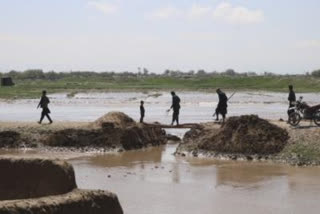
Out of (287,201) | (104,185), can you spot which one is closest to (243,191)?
(287,201)

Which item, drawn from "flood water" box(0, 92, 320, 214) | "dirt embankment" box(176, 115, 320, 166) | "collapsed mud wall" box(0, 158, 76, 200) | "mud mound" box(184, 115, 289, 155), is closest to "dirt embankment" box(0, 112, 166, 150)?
"flood water" box(0, 92, 320, 214)

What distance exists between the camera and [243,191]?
46.7ft

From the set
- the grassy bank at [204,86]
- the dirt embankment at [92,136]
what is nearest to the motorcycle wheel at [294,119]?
the dirt embankment at [92,136]

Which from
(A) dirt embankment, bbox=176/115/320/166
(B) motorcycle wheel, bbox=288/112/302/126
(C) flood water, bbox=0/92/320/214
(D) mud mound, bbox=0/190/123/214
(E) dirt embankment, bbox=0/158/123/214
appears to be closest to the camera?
(D) mud mound, bbox=0/190/123/214

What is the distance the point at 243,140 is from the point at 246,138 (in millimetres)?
104

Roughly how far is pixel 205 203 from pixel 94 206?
18.8 feet

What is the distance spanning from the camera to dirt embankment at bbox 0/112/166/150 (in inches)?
862

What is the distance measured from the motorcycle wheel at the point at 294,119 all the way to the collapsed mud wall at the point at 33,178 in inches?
549

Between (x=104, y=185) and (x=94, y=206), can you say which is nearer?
(x=94, y=206)

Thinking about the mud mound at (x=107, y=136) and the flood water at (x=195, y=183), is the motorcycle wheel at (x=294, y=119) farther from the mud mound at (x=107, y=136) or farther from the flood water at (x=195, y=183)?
the mud mound at (x=107, y=136)

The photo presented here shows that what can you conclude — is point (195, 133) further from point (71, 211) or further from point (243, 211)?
point (71, 211)

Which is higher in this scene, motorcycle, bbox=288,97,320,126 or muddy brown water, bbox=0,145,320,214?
motorcycle, bbox=288,97,320,126

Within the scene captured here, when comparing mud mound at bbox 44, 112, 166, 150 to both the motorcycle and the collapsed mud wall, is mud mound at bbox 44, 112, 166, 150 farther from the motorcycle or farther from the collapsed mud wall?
the collapsed mud wall

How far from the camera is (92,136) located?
22.1m
